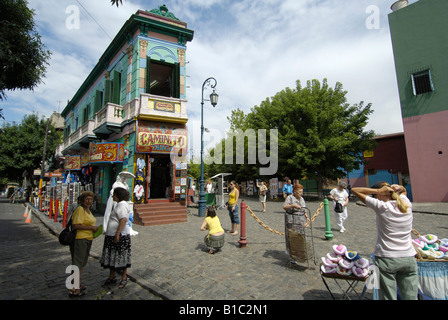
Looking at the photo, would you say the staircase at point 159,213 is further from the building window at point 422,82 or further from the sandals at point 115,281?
the building window at point 422,82

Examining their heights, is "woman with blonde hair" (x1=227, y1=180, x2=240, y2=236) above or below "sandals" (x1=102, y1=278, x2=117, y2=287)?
above

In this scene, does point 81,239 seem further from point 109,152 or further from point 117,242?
point 109,152

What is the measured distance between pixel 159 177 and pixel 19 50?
8.12 m

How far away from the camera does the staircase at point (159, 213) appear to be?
10125mm

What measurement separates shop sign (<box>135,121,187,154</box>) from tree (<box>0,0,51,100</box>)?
455cm

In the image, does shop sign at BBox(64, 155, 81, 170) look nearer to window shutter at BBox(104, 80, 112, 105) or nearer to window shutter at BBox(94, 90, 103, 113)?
window shutter at BBox(94, 90, 103, 113)

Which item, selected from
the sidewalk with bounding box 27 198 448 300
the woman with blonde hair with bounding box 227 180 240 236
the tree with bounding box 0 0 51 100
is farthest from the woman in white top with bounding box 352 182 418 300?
the tree with bounding box 0 0 51 100

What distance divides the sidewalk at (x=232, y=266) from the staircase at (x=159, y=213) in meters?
1.85

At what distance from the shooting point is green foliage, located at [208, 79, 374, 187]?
17.6 meters

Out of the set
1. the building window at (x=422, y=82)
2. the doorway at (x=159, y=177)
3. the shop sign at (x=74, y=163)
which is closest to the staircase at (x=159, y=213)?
the doorway at (x=159, y=177)

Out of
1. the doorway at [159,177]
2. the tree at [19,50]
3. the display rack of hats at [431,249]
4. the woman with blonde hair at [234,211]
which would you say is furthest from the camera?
the doorway at [159,177]

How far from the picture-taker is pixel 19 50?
6.70 meters

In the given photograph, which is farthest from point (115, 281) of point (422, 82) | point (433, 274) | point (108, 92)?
point (422, 82)

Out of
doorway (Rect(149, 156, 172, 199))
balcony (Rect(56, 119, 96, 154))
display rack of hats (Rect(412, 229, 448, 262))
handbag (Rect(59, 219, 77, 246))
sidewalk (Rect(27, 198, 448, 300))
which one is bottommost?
sidewalk (Rect(27, 198, 448, 300))
